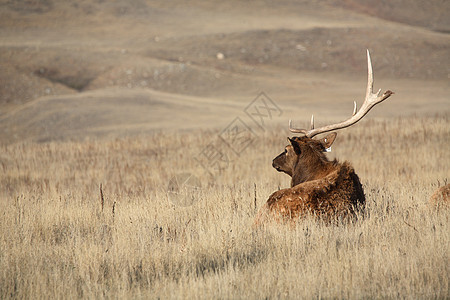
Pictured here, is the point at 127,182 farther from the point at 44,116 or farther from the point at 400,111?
the point at 400,111

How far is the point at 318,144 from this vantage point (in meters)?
7.12

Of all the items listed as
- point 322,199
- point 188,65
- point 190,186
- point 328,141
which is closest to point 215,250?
point 322,199

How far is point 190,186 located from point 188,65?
3909 cm

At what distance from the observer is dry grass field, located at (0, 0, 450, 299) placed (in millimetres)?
4719

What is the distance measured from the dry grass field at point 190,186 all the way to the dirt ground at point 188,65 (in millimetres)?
261

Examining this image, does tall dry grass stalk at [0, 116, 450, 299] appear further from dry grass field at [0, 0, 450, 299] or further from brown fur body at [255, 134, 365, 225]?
brown fur body at [255, 134, 365, 225]

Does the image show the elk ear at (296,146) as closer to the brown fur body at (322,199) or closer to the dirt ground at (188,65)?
the brown fur body at (322,199)

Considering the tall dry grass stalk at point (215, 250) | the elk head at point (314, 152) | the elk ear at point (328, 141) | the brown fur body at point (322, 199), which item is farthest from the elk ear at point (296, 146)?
the tall dry grass stalk at point (215, 250)

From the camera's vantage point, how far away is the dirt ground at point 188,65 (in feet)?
92.0

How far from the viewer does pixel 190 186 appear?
11102 millimetres

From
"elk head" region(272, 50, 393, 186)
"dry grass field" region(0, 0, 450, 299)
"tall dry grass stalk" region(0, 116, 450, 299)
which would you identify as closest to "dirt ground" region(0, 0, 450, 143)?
"dry grass field" region(0, 0, 450, 299)

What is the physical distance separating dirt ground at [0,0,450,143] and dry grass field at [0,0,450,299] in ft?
0.86

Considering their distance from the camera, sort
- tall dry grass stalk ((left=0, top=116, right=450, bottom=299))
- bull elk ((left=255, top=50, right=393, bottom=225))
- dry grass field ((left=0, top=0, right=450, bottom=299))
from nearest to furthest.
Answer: tall dry grass stalk ((left=0, top=116, right=450, bottom=299)), dry grass field ((left=0, top=0, right=450, bottom=299)), bull elk ((left=255, top=50, right=393, bottom=225))

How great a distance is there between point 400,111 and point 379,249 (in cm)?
2752
